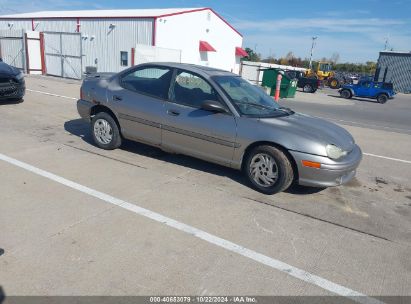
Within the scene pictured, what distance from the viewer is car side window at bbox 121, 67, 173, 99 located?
5.20 meters

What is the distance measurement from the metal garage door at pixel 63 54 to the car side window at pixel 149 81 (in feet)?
56.6

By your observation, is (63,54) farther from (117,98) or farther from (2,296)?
(2,296)

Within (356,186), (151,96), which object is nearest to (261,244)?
(356,186)

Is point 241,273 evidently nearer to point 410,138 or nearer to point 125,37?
point 410,138

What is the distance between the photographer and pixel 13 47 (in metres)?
22.5

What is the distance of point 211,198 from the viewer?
4.25 metres

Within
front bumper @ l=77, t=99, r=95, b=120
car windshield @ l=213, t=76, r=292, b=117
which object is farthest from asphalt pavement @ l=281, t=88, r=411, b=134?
front bumper @ l=77, t=99, r=95, b=120

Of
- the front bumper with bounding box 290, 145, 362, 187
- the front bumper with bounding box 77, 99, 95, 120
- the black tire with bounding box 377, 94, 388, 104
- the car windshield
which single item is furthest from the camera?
the black tire with bounding box 377, 94, 388, 104

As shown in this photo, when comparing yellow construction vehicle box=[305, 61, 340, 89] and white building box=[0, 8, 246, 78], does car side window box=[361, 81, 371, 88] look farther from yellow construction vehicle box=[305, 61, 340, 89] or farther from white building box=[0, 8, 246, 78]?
white building box=[0, 8, 246, 78]

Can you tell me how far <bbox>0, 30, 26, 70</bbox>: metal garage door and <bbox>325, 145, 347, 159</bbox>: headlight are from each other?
22.7m

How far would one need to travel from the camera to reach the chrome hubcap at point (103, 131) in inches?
227

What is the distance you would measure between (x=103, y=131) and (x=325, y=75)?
37.3 metres

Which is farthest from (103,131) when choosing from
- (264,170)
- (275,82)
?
(275,82)

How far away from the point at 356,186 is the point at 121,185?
3377mm
